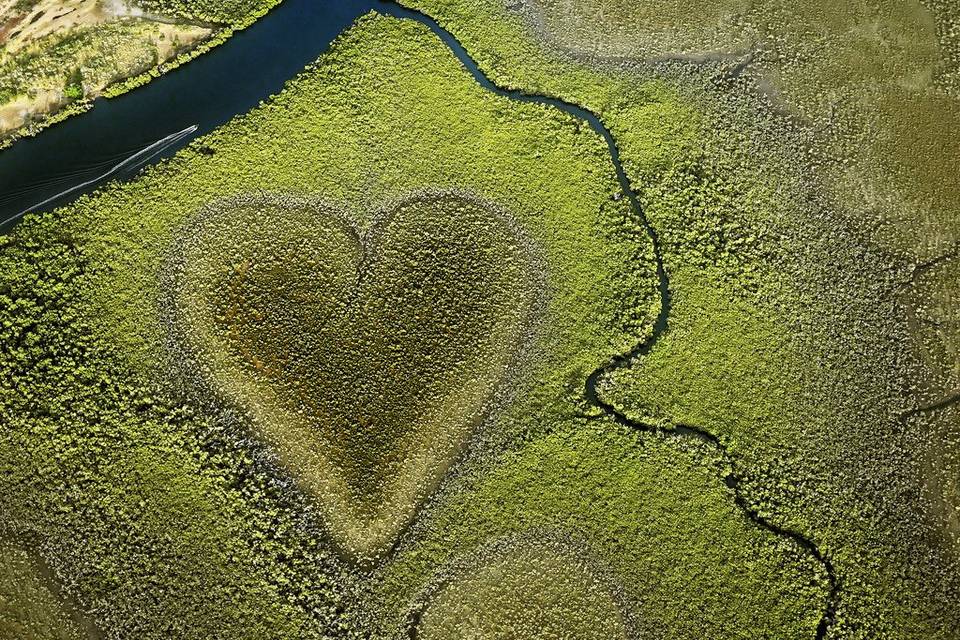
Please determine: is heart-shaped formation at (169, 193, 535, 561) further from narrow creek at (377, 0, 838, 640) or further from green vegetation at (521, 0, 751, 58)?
green vegetation at (521, 0, 751, 58)

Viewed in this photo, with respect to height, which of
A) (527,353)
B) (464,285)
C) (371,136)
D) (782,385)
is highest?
(371,136)

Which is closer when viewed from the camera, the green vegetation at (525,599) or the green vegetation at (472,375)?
the green vegetation at (525,599)

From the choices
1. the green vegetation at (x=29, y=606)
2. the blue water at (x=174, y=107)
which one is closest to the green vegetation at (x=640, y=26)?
the blue water at (x=174, y=107)

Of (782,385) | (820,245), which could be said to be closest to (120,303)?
(782,385)

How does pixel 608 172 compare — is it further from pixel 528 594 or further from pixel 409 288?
pixel 528 594

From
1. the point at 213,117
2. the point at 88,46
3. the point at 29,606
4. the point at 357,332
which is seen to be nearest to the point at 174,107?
the point at 213,117

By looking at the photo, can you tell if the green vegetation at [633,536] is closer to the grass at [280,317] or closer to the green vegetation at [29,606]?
the grass at [280,317]
